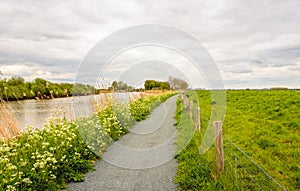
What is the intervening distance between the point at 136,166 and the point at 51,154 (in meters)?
2.48

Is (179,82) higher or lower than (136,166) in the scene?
higher

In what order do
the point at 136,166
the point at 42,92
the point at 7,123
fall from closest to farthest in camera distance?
1. the point at 136,166
2. the point at 7,123
3. the point at 42,92

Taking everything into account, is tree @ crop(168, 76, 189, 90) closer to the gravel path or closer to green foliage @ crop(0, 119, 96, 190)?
the gravel path

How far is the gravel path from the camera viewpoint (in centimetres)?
577

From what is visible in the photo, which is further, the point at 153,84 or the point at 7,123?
the point at 153,84

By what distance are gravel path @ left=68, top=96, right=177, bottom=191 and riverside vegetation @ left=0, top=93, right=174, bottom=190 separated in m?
0.35

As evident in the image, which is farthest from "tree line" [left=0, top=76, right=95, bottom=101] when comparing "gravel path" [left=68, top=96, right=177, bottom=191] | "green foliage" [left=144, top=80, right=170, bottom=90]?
"green foliage" [left=144, top=80, right=170, bottom=90]

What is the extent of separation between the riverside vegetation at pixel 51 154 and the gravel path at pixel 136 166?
351 mm

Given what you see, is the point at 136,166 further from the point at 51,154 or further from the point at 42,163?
the point at 42,163

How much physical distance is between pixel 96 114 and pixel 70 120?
1268 mm

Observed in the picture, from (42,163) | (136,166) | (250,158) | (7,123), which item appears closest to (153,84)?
(136,166)

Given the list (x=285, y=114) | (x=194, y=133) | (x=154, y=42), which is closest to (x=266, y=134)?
(x=194, y=133)

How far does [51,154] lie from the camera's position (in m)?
5.51

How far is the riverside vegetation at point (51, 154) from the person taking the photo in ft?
16.9
